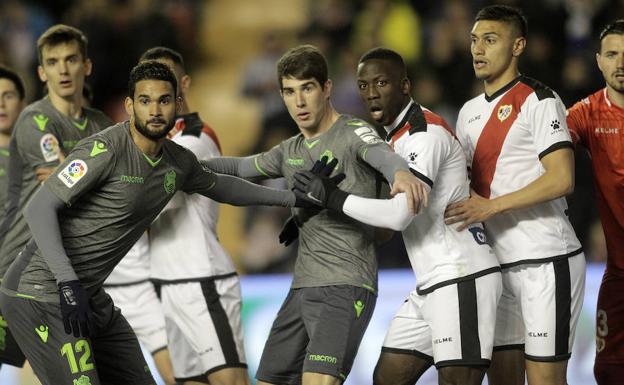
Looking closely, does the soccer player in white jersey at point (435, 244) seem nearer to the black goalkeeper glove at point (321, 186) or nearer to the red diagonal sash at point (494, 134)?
the black goalkeeper glove at point (321, 186)

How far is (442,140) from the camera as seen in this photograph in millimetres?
6160

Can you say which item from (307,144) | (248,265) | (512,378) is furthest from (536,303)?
(248,265)

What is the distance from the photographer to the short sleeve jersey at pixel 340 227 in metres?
6.27

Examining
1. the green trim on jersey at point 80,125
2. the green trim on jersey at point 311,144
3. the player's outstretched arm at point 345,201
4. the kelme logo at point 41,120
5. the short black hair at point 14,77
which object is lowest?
the player's outstretched arm at point 345,201

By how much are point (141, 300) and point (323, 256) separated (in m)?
2.26

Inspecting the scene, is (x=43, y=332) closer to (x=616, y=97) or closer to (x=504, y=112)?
(x=504, y=112)

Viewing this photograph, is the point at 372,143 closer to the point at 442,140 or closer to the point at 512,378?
the point at 442,140

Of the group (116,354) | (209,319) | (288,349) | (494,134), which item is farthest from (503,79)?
(116,354)

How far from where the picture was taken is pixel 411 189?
5.82m

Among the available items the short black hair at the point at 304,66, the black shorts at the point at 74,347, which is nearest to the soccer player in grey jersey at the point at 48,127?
the black shorts at the point at 74,347

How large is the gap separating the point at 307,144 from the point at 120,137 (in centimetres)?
113

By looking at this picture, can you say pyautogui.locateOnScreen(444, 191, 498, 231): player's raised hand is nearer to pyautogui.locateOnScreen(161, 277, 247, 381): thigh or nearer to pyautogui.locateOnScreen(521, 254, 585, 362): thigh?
pyautogui.locateOnScreen(521, 254, 585, 362): thigh

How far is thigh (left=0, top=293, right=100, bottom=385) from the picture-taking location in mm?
5832

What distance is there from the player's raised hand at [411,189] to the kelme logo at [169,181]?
1.24 metres
